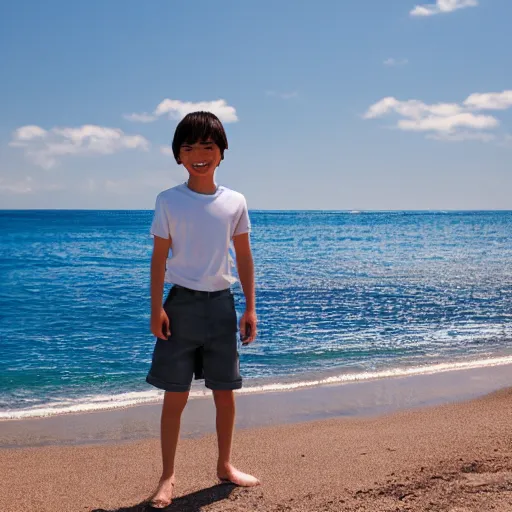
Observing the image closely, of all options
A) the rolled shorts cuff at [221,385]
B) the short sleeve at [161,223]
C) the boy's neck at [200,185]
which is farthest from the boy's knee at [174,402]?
the boy's neck at [200,185]

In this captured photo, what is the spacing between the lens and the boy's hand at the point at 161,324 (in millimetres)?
3236

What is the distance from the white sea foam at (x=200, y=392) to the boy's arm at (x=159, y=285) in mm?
3121

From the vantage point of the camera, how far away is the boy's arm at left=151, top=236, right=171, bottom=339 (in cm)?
324

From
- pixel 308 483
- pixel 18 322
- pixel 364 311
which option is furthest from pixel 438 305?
pixel 308 483

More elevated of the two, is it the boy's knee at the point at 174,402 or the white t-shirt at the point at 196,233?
the white t-shirt at the point at 196,233

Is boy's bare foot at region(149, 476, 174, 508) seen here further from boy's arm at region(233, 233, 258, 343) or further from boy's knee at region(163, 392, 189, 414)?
boy's arm at region(233, 233, 258, 343)

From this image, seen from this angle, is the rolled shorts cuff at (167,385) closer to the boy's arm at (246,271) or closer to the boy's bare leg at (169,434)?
the boy's bare leg at (169,434)

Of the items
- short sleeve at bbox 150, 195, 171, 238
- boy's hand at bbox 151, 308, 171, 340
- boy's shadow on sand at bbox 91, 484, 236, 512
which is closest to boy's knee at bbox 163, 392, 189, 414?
boy's hand at bbox 151, 308, 171, 340

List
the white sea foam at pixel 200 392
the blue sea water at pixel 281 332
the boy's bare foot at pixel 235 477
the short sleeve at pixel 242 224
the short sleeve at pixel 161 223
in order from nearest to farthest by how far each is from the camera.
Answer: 1. the short sleeve at pixel 161 223
2. the short sleeve at pixel 242 224
3. the boy's bare foot at pixel 235 477
4. the white sea foam at pixel 200 392
5. the blue sea water at pixel 281 332

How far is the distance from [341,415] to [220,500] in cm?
243

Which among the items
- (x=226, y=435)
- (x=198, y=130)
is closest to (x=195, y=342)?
(x=226, y=435)

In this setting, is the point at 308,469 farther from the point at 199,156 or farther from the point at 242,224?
the point at 199,156

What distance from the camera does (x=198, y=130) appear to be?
329cm

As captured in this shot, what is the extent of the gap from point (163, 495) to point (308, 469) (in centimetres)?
102
